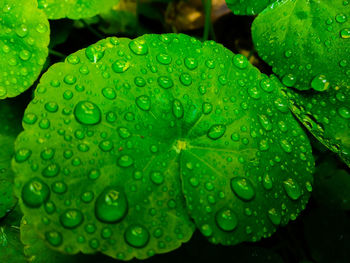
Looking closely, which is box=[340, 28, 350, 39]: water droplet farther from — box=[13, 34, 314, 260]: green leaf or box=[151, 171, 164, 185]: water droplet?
box=[151, 171, 164, 185]: water droplet

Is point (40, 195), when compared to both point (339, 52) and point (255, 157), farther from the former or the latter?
point (339, 52)

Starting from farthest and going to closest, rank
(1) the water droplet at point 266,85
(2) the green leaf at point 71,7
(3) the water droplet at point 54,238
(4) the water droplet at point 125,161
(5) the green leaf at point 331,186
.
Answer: (5) the green leaf at point 331,186 < (2) the green leaf at point 71,7 < (1) the water droplet at point 266,85 < (4) the water droplet at point 125,161 < (3) the water droplet at point 54,238

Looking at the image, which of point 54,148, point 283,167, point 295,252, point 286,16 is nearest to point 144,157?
point 54,148

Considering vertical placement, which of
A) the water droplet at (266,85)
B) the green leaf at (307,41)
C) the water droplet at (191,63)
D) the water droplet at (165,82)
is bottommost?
the water droplet at (165,82)

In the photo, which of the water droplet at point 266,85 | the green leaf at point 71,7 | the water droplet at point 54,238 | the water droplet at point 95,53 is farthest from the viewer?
the green leaf at point 71,7

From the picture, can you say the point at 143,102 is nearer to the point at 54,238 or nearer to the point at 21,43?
the point at 54,238

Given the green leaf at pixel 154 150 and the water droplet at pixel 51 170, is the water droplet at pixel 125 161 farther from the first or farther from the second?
the water droplet at pixel 51 170

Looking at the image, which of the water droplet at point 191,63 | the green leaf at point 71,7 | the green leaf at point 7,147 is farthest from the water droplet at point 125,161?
the green leaf at point 71,7
